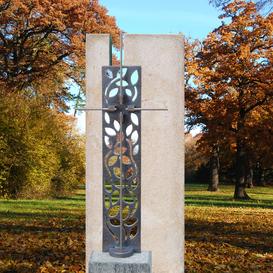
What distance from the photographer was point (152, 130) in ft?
18.0

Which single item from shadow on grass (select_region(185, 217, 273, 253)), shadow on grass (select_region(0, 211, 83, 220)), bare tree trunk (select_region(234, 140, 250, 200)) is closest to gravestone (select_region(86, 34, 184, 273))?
shadow on grass (select_region(185, 217, 273, 253))

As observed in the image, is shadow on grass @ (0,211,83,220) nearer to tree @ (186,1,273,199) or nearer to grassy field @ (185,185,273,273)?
grassy field @ (185,185,273,273)

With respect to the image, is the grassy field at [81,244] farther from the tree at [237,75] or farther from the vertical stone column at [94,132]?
the tree at [237,75]

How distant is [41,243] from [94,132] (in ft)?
11.4

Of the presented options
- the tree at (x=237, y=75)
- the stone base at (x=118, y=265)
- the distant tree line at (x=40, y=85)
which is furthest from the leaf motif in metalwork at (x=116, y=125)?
the tree at (x=237, y=75)

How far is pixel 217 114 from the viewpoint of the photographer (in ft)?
77.0

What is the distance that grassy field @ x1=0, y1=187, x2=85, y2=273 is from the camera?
6.34 m

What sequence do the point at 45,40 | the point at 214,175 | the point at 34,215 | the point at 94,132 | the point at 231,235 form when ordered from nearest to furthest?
the point at 94,132 < the point at 231,235 < the point at 34,215 < the point at 45,40 < the point at 214,175

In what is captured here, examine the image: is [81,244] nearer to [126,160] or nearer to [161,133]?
[161,133]

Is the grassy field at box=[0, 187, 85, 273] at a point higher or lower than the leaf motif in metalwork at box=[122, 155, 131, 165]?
lower

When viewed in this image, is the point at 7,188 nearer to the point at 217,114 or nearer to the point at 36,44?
the point at 36,44

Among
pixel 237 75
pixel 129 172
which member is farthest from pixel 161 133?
pixel 237 75

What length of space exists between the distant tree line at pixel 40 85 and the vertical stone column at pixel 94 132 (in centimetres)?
1465

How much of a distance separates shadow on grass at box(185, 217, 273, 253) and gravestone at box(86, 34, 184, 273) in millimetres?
3109
